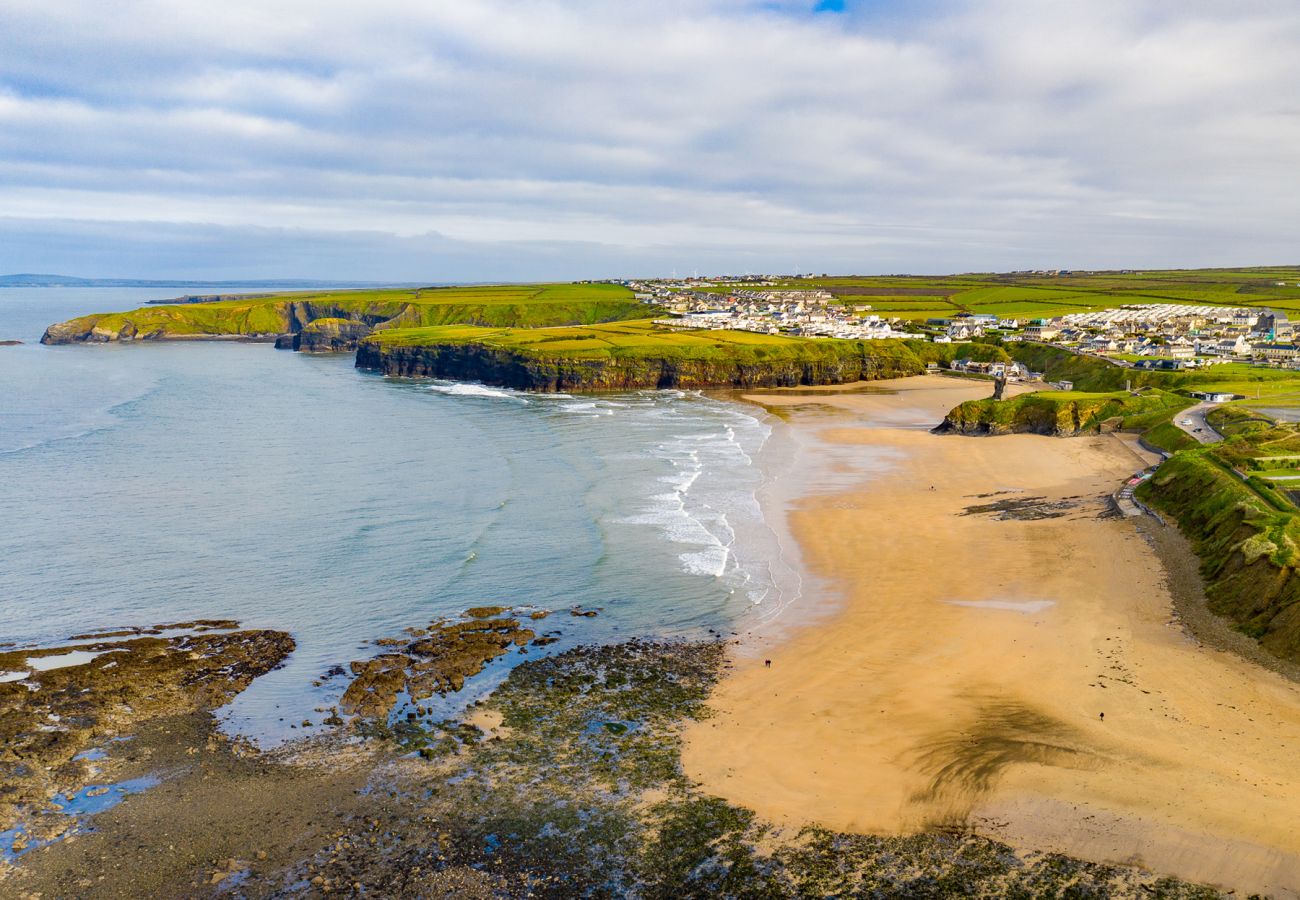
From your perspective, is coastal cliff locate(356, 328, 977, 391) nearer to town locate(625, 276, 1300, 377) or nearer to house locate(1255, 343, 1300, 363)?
town locate(625, 276, 1300, 377)

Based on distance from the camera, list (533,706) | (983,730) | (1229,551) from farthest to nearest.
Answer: (1229,551) → (533,706) → (983,730)

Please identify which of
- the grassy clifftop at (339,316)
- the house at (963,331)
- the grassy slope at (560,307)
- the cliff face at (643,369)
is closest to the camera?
the cliff face at (643,369)

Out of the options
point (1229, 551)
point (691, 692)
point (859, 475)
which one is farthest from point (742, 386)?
point (691, 692)

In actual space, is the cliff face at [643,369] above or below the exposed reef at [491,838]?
above

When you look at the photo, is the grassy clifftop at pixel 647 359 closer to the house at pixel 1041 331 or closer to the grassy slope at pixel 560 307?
the house at pixel 1041 331

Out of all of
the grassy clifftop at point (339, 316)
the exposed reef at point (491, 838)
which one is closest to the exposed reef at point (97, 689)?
the exposed reef at point (491, 838)

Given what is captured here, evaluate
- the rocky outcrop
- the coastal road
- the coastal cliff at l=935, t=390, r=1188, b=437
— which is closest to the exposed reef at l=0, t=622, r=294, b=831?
the coastal road

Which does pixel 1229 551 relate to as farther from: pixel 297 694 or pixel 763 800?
pixel 297 694
